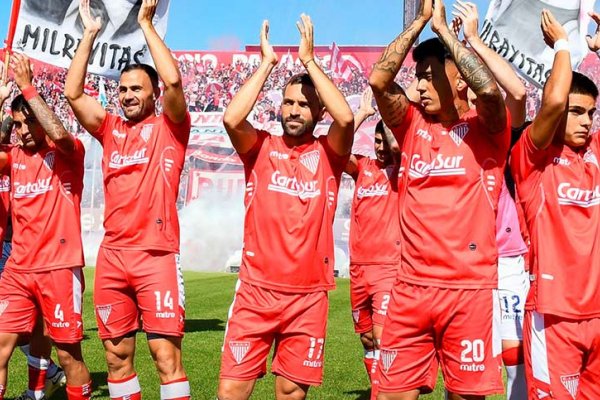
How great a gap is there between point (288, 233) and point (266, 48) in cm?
123

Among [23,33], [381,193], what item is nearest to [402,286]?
[381,193]

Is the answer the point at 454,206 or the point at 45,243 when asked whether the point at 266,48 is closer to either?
the point at 454,206

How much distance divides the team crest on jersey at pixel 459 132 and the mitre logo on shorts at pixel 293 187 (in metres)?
0.94

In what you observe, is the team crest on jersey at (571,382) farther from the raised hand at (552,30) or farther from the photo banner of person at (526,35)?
the photo banner of person at (526,35)

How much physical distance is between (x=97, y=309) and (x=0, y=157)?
177 centimetres

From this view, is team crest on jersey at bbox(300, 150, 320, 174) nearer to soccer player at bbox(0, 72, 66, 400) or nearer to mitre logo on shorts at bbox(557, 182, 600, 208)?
mitre logo on shorts at bbox(557, 182, 600, 208)

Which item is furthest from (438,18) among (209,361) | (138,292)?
A: (209,361)

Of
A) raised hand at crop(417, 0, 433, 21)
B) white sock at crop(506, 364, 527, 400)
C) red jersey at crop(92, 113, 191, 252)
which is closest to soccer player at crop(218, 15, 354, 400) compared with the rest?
raised hand at crop(417, 0, 433, 21)

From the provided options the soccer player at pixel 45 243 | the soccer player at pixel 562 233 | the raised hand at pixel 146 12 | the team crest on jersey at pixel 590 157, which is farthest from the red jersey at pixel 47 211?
the team crest on jersey at pixel 590 157

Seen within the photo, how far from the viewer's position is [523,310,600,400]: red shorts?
13.4 feet

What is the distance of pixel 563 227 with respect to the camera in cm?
422

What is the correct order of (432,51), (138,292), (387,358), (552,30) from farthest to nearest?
(138,292), (432,51), (387,358), (552,30)

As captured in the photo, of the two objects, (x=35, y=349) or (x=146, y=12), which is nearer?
(x=146, y=12)

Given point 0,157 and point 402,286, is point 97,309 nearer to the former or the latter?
point 0,157
